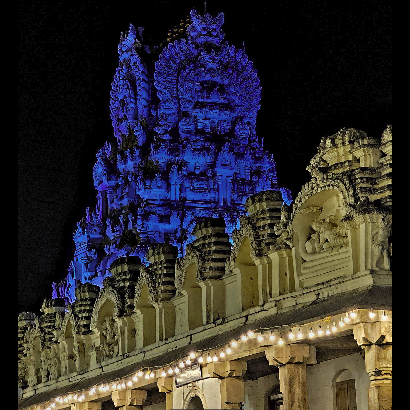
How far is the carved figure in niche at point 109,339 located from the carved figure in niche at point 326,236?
12220 mm

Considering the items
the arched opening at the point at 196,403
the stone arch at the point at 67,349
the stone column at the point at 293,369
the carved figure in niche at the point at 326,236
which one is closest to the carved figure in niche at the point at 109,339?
the stone arch at the point at 67,349

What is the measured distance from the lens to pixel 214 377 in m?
25.3

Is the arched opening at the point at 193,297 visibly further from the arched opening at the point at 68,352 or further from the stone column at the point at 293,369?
the arched opening at the point at 68,352

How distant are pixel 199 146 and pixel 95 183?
256 inches

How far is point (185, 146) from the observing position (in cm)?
4719

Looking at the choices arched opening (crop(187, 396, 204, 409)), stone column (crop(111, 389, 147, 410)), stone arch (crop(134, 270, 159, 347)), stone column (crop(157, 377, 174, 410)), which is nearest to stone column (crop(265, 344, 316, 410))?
arched opening (crop(187, 396, 204, 409))

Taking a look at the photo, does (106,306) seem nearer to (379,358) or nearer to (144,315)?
(144,315)

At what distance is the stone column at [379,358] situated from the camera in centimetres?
2070

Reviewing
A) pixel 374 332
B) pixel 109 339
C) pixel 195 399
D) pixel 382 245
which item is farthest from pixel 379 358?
pixel 109 339

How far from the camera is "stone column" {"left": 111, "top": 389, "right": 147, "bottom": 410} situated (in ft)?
99.1

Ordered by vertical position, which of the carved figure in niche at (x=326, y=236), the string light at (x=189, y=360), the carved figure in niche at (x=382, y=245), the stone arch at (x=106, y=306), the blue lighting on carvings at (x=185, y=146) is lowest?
the string light at (x=189, y=360)

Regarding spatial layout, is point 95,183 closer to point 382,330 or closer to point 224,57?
point 224,57

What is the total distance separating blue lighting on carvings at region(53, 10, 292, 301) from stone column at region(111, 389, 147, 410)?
49.2 feet

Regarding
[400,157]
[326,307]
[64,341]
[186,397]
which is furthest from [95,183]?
[400,157]
